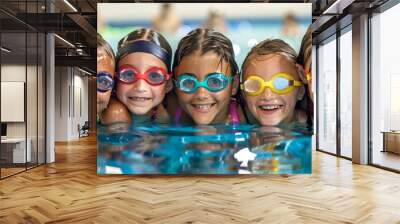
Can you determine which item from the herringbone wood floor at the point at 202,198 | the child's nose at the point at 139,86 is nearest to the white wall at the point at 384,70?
the herringbone wood floor at the point at 202,198

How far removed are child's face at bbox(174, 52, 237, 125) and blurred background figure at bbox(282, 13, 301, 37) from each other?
1151mm

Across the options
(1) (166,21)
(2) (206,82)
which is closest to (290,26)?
(2) (206,82)

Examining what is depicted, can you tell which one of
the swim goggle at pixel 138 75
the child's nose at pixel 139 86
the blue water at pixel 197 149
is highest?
the swim goggle at pixel 138 75

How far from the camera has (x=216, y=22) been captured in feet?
20.8

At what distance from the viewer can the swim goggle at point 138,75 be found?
6.26 m

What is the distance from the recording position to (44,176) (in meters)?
6.63

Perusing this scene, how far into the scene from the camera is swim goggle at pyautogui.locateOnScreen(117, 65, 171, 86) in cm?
626

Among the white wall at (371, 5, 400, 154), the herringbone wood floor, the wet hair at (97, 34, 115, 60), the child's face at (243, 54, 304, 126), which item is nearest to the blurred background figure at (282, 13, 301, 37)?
the child's face at (243, 54, 304, 126)

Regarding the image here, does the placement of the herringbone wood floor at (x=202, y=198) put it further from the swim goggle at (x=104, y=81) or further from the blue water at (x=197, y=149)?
the swim goggle at (x=104, y=81)

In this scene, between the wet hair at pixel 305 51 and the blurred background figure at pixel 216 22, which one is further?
the blurred background figure at pixel 216 22

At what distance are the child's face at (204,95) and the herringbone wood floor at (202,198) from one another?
110 centimetres

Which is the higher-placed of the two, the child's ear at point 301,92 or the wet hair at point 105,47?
the wet hair at point 105,47

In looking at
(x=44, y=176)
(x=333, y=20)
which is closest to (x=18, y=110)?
(x=44, y=176)

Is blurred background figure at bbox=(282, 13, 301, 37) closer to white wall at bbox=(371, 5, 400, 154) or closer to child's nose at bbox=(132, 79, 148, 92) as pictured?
white wall at bbox=(371, 5, 400, 154)
